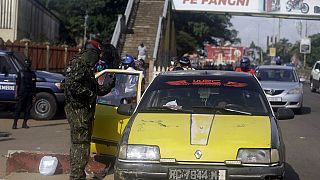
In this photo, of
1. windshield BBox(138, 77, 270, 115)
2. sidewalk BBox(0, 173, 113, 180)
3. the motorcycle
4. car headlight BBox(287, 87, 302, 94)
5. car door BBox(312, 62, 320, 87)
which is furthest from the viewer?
the motorcycle

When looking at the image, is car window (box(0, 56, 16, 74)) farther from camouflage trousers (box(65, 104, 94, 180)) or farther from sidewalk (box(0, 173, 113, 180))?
camouflage trousers (box(65, 104, 94, 180))

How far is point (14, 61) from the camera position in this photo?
48.9ft

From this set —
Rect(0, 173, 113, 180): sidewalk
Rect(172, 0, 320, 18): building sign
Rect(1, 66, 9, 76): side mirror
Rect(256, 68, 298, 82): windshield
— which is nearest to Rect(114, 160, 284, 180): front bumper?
Rect(0, 173, 113, 180): sidewalk

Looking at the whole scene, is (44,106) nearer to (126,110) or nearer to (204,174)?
(126,110)

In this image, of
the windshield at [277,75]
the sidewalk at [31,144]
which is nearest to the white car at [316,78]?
the windshield at [277,75]

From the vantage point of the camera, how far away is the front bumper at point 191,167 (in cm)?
553

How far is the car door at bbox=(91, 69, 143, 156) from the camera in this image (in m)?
8.02

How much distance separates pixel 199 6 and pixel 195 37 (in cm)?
1912

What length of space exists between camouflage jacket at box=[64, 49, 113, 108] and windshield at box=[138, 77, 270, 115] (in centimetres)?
68

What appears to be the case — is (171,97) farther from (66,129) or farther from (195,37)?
(195,37)

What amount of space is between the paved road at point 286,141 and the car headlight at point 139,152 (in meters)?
2.32

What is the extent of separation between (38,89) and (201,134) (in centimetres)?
999

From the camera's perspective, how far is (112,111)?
26.6 feet

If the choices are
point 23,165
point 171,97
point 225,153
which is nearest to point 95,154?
point 23,165
